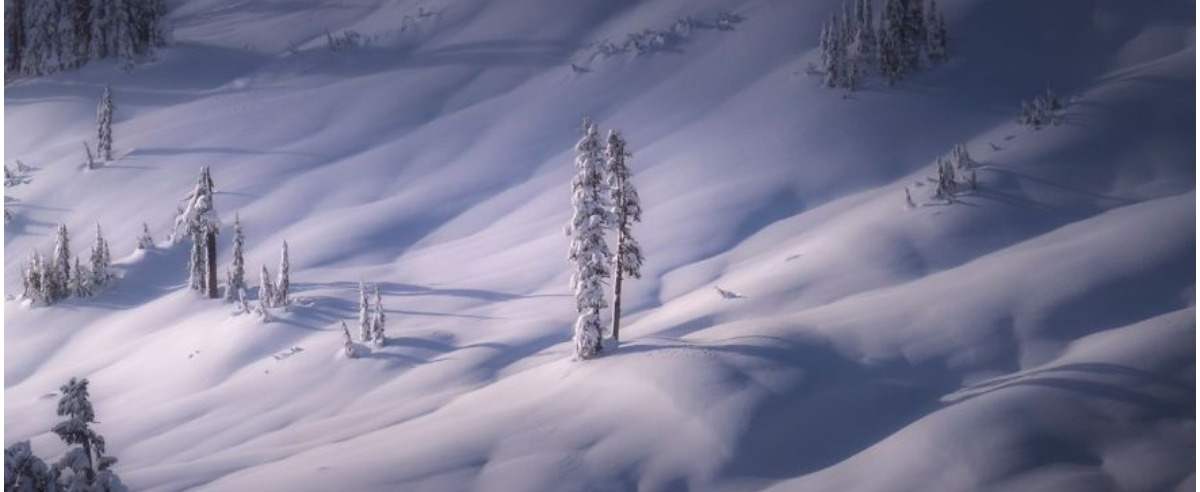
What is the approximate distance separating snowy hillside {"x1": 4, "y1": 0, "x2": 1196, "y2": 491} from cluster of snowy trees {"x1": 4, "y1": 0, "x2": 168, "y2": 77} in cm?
440

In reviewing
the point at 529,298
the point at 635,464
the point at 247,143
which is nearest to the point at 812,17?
the point at 529,298

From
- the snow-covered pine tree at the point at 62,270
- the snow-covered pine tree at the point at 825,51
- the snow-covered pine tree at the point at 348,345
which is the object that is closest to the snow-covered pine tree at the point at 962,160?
the snow-covered pine tree at the point at 825,51

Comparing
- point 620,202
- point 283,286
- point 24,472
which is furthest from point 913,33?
point 24,472

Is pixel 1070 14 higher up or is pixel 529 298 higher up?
pixel 1070 14

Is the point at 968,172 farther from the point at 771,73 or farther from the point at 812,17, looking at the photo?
the point at 812,17

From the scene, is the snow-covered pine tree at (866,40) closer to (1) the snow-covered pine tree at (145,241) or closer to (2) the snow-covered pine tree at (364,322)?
(2) the snow-covered pine tree at (364,322)

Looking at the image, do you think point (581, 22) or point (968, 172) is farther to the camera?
point (581, 22)

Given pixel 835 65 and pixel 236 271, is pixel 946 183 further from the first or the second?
pixel 236 271

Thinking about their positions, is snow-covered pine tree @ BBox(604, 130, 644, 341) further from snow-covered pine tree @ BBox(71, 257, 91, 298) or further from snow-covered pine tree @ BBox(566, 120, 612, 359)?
snow-covered pine tree @ BBox(71, 257, 91, 298)

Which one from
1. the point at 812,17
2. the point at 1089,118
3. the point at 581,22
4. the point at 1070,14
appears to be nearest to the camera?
the point at 1089,118

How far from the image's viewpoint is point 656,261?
29578 mm

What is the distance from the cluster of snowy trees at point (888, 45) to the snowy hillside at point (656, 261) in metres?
0.96

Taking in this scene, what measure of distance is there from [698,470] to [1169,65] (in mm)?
27162

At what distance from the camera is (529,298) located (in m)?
29.0
